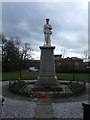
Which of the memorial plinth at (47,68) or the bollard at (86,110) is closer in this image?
the bollard at (86,110)

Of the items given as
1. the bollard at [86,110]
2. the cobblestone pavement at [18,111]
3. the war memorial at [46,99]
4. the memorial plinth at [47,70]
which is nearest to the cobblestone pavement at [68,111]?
the war memorial at [46,99]

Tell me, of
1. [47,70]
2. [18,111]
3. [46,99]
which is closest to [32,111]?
[18,111]

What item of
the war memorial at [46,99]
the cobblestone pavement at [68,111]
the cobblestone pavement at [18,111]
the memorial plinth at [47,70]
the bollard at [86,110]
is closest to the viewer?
the bollard at [86,110]

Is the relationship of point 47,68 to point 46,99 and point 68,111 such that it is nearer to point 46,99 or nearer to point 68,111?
point 46,99

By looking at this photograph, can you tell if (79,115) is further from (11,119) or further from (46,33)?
(46,33)

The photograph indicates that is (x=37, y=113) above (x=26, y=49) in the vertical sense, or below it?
below

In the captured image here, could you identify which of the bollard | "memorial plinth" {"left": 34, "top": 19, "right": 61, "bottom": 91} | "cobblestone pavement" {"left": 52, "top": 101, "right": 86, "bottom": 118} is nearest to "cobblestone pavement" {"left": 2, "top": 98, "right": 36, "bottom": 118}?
"cobblestone pavement" {"left": 52, "top": 101, "right": 86, "bottom": 118}

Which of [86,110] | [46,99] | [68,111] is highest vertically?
[86,110]

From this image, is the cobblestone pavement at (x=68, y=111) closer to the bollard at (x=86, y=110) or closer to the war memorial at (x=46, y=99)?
the war memorial at (x=46, y=99)

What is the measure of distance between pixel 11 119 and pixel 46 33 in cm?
979

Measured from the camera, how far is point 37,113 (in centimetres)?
804

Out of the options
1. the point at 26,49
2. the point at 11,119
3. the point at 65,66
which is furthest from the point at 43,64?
the point at 26,49

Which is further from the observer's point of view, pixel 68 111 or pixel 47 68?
pixel 47 68

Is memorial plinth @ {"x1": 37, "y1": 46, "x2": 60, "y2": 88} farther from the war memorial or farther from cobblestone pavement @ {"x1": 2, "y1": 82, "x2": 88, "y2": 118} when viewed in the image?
cobblestone pavement @ {"x1": 2, "y1": 82, "x2": 88, "y2": 118}
